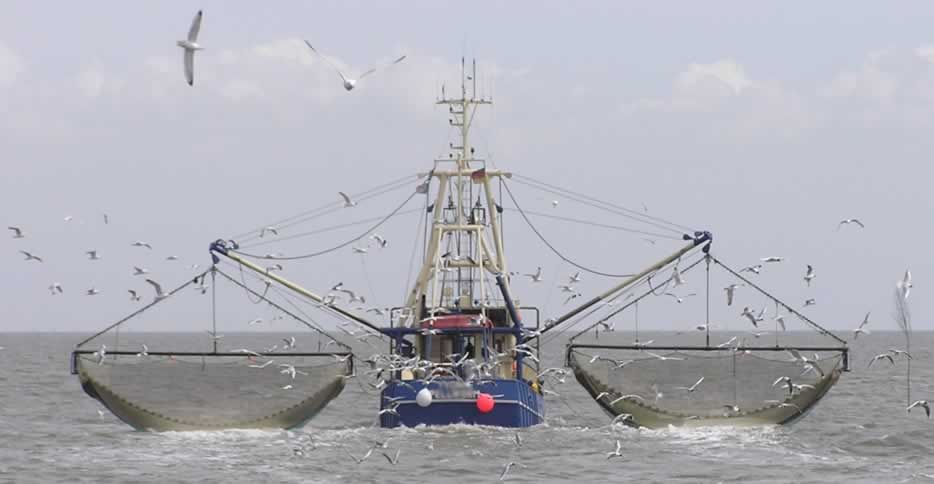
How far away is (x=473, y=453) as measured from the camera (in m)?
43.2

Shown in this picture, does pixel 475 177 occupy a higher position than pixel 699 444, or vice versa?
pixel 475 177

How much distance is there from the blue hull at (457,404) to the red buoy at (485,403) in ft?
0.42

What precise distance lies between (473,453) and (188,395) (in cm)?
1100

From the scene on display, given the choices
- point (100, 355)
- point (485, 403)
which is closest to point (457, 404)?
point (485, 403)

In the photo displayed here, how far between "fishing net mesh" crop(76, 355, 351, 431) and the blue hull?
2.11 metres

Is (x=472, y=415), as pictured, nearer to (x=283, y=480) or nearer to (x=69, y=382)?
(x=283, y=480)

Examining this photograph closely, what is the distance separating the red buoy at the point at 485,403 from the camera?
45.9 meters

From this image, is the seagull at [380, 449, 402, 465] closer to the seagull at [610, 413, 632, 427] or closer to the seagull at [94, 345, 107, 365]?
the seagull at [94, 345, 107, 365]

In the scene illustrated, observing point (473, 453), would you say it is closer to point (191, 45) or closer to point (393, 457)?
point (393, 457)

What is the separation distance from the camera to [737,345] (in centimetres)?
4431

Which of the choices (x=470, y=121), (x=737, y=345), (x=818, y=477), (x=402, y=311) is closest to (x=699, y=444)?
(x=737, y=345)

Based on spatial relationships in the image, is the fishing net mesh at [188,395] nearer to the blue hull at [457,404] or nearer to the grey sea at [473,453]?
the grey sea at [473,453]

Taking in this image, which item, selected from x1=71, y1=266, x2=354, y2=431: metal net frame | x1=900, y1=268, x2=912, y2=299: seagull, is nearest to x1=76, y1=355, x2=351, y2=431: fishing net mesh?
x1=71, y1=266, x2=354, y2=431: metal net frame

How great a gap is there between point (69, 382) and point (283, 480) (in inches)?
2236
